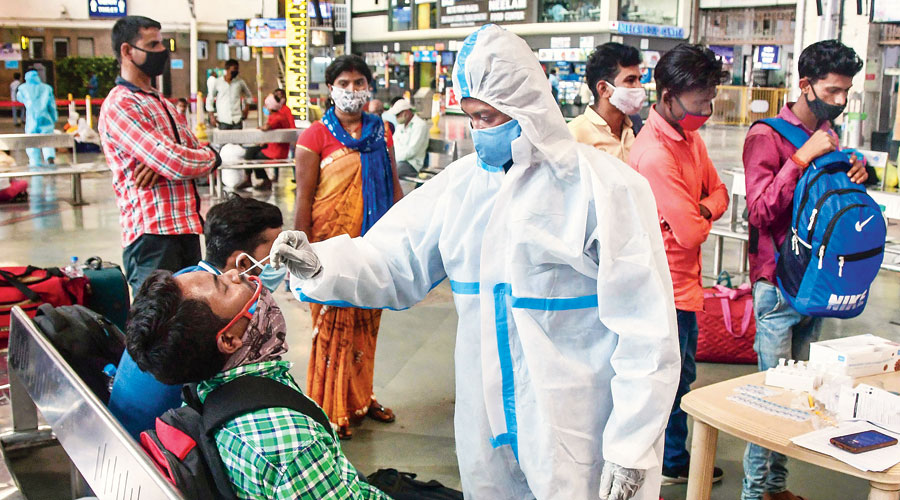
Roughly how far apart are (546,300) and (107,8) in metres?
27.2

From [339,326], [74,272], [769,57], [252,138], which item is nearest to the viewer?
[74,272]

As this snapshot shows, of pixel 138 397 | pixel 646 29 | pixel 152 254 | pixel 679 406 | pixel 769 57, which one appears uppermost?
pixel 646 29

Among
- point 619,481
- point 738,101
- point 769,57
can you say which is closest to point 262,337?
point 619,481

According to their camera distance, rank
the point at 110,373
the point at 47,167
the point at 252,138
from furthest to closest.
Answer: the point at 47,167
the point at 252,138
the point at 110,373

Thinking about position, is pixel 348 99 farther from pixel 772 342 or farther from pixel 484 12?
pixel 484 12

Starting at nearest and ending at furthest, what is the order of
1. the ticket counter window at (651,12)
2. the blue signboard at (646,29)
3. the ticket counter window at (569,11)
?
the blue signboard at (646,29), the ticket counter window at (569,11), the ticket counter window at (651,12)

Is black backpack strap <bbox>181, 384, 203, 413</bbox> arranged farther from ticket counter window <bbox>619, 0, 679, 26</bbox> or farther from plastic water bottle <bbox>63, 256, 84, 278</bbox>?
ticket counter window <bbox>619, 0, 679, 26</bbox>

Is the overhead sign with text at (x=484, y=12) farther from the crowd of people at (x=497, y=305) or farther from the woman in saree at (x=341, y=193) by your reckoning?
the crowd of people at (x=497, y=305)

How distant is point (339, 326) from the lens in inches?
149

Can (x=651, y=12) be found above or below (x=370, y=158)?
above


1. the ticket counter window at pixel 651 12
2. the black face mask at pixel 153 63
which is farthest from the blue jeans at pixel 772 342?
the ticket counter window at pixel 651 12

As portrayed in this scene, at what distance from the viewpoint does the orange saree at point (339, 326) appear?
370 centimetres

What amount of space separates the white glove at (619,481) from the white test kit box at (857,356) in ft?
3.83

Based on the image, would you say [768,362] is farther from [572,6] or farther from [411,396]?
[572,6]
